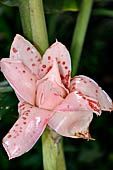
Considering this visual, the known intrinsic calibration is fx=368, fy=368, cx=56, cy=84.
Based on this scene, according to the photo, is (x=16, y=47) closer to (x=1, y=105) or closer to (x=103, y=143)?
(x=1, y=105)

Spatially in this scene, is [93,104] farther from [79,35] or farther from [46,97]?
[79,35]

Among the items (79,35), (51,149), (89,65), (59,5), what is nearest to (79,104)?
(51,149)

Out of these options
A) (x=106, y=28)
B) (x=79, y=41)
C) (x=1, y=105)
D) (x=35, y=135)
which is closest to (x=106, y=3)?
(x=106, y=28)

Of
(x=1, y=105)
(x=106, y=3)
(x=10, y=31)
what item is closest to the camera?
(x=1, y=105)

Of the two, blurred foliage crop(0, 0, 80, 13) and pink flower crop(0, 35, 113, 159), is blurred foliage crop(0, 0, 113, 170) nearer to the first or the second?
blurred foliage crop(0, 0, 80, 13)

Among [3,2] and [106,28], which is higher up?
[3,2]

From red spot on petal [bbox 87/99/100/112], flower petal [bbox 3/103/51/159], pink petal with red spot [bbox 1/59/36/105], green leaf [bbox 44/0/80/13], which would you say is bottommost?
flower petal [bbox 3/103/51/159]

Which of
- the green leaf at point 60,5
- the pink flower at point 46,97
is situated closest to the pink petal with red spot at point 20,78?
the pink flower at point 46,97

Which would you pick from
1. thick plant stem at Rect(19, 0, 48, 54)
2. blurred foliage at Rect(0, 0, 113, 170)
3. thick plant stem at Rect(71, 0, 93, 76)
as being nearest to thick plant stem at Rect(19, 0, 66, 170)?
thick plant stem at Rect(19, 0, 48, 54)
